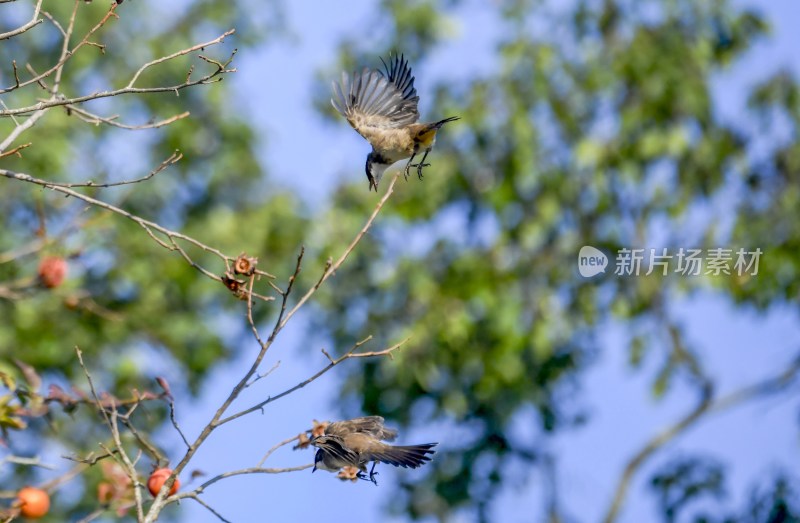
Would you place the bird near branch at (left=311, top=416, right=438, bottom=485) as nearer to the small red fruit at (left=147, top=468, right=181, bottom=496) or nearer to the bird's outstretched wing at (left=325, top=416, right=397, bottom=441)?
the bird's outstretched wing at (left=325, top=416, right=397, bottom=441)

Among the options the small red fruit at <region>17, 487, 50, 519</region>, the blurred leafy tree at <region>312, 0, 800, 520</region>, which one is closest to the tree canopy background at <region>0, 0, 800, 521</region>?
the blurred leafy tree at <region>312, 0, 800, 520</region>

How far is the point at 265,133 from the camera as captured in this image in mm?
9805

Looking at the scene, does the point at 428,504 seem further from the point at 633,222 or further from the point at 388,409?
the point at 633,222

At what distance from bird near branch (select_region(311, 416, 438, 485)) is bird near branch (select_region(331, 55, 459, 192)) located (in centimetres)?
122

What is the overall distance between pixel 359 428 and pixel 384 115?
4.42ft

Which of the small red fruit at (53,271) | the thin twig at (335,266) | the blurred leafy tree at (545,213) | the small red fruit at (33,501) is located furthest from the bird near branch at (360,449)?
the blurred leafy tree at (545,213)

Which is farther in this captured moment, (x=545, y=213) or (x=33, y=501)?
(x=545, y=213)

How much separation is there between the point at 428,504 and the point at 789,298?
2732 mm

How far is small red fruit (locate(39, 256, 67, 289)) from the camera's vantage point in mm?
3941

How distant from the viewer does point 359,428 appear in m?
2.25

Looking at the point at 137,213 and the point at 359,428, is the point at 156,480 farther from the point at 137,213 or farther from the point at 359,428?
the point at 137,213

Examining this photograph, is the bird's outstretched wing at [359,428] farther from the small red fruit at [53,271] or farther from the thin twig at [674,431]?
the thin twig at [674,431]

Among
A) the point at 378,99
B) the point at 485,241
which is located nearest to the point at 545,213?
the point at 485,241

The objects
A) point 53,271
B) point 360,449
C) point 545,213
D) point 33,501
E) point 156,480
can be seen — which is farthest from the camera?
point 545,213
